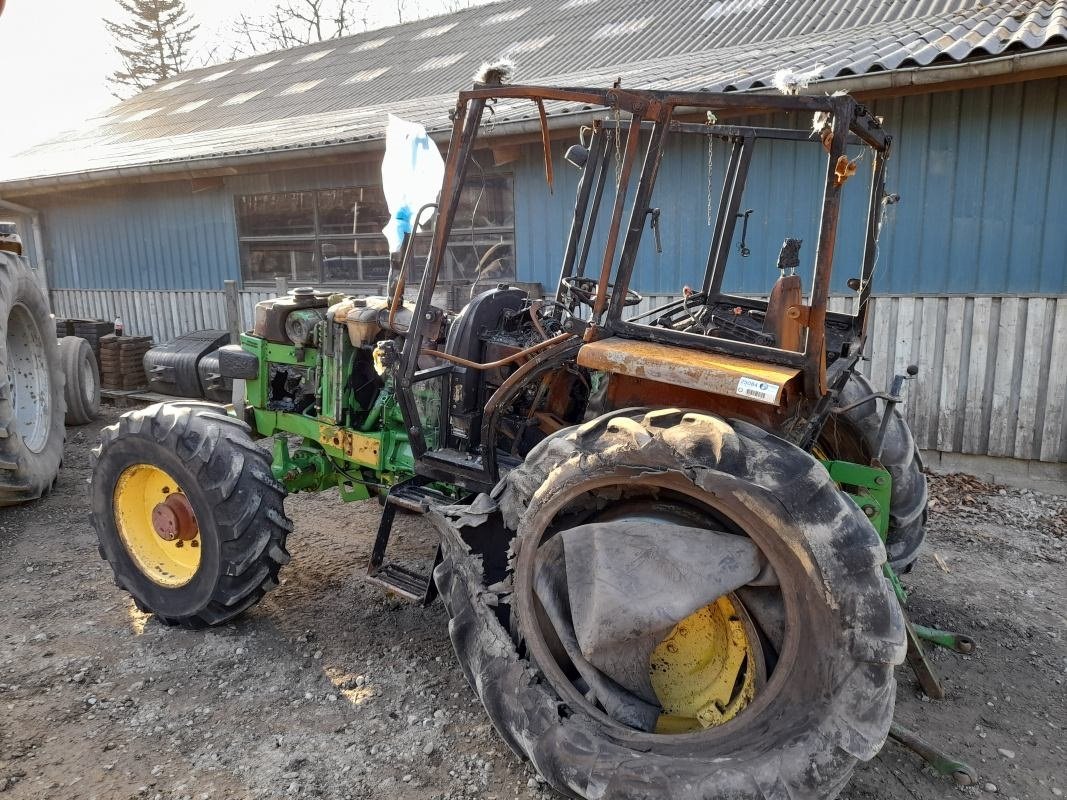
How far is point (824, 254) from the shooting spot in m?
2.29

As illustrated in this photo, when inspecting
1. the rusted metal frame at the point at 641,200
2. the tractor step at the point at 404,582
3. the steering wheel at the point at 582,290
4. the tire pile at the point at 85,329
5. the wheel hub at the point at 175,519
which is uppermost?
the rusted metal frame at the point at 641,200

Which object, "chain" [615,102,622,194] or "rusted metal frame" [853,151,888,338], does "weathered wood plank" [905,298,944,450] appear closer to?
"rusted metal frame" [853,151,888,338]

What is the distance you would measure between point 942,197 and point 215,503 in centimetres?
542

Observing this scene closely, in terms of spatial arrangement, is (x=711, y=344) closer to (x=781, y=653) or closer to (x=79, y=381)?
(x=781, y=653)

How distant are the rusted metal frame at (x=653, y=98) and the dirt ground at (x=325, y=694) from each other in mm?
2201

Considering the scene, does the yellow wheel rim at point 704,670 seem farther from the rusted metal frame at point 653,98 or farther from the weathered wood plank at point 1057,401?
the weathered wood plank at point 1057,401

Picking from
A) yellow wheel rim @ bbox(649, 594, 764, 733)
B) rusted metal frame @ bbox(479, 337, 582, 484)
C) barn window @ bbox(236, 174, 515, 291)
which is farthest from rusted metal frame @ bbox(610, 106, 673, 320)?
barn window @ bbox(236, 174, 515, 291)

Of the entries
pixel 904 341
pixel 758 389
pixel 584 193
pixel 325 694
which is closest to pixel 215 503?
pixel 325 694

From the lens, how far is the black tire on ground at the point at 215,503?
337cm

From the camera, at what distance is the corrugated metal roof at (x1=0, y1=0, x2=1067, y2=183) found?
6109 millimetres

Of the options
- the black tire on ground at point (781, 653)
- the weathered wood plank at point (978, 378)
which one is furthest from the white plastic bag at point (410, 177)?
the weathered wood plank at point (978, 378)

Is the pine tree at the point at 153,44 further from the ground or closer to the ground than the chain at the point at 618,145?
further from the ground

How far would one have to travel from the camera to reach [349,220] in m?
8.87

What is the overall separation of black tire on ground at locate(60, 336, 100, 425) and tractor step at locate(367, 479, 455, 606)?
19.0 feet
